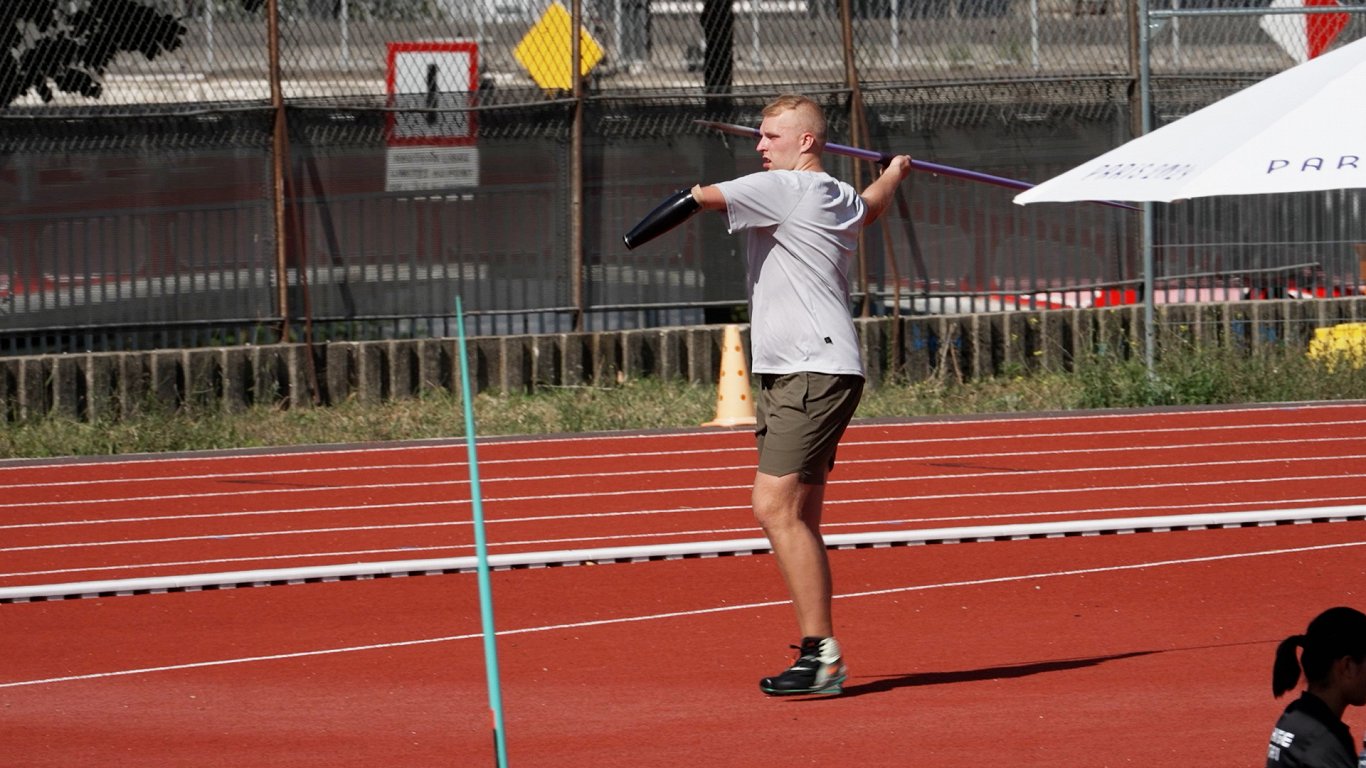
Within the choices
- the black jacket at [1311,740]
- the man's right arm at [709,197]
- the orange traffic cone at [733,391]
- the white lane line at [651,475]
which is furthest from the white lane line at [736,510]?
the black jacket at [1311,740]

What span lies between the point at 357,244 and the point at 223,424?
7.05 ft

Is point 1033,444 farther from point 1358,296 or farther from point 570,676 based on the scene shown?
point 570,676

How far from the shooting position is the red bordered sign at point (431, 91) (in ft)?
52.1

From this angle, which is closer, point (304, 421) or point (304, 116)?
point (304, 421)

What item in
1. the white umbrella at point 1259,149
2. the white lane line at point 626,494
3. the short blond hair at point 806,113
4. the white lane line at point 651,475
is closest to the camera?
the white umbrella at point 1259,149

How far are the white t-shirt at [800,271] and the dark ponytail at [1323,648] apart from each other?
2.24 metres

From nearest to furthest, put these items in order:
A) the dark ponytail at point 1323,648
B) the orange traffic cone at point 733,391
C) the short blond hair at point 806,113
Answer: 1. the dark ponytail at point 1323,648
2. the short blond hair at point 806,113
3. the orange traffic cone at point 733,391

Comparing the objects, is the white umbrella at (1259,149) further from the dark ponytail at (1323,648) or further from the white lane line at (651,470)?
the white lane line at (651,470)

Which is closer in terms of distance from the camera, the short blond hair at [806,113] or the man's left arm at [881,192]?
the short blond hair at [806,113]

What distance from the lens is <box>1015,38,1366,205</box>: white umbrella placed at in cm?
557

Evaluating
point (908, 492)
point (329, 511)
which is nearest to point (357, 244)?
point (329, 511)

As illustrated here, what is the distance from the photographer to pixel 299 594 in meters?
8.63

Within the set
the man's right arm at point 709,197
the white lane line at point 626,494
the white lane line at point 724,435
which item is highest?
the man's right arm at point 709,197

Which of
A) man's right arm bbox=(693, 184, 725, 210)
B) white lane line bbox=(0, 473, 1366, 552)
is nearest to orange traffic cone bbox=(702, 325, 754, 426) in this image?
white lane line bbox=(0, 473, 1366, 552)
